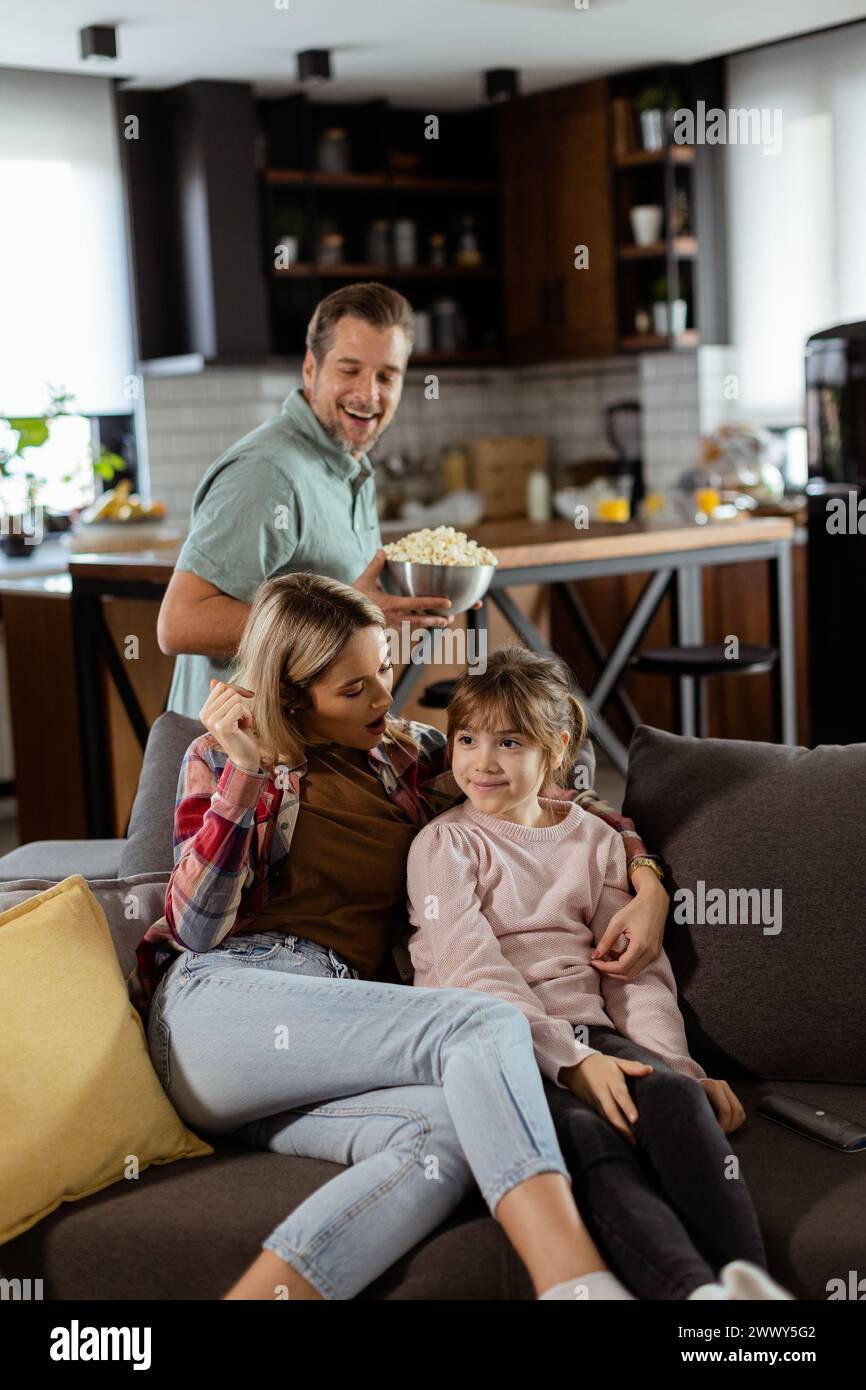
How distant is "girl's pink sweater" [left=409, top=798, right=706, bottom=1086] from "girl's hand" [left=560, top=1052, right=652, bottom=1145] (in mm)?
50

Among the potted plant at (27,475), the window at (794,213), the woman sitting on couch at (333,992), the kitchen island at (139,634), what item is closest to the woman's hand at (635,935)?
the woman sitting on couch at (333,992)

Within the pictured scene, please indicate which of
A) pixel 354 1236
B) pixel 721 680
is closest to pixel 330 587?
pixel 354 1236

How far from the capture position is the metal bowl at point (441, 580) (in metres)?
2.85

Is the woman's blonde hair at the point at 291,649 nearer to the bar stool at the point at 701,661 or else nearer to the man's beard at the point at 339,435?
the man's beard at the point at 339,435

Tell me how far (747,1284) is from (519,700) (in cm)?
84

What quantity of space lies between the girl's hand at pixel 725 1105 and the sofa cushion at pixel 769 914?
0.16 m

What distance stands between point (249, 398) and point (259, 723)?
464cm

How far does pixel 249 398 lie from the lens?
6578 millimetres

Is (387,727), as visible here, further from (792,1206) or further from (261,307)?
(261,307)

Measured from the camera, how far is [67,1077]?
1.95 m

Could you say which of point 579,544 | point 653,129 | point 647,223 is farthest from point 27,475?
point 579,544

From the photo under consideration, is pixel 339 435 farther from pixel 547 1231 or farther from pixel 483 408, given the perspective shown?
pixel 483 408

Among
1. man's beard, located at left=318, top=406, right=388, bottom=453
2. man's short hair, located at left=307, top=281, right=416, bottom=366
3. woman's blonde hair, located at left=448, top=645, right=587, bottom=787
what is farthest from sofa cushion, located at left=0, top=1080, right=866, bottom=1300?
man's short hair, located at left=307, top=281, right=416, bottom=366

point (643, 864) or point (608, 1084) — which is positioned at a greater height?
point (643, 864)
